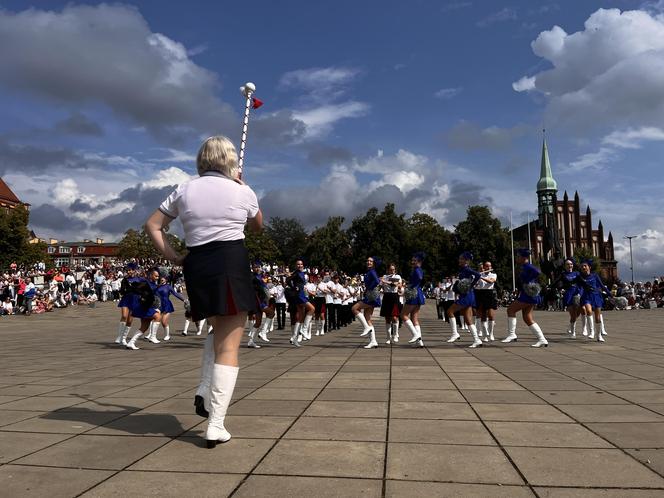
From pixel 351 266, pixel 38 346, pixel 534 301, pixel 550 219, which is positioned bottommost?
pixel 38 346

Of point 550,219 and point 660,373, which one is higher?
point 550,219

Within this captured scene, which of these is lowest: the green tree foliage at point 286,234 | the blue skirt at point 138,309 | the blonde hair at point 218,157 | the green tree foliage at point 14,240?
the blue skirt at point 138,309

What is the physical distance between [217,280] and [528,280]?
9.98 m

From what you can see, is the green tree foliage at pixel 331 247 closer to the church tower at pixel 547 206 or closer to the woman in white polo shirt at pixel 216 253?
the church tower at pixel 547 206

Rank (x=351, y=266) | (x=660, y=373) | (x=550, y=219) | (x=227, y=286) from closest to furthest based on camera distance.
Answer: (x=227, y=286), (x=660, y=373), (x=351, y=266), (x=550, y=219)

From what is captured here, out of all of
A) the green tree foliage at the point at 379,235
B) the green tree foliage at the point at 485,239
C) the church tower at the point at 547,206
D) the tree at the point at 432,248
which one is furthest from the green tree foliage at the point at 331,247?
the church tower at the point at 547,206

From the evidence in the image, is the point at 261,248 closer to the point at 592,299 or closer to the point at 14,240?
the point at 14,240

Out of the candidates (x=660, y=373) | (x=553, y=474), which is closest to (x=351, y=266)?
(x=660, y=373)

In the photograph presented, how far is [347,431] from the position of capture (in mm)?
4531

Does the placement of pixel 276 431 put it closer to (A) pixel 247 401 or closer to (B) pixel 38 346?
(A) pixel 247 401

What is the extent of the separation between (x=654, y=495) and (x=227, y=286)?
2.98 m

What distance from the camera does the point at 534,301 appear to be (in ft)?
40.9

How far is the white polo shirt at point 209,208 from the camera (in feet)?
14.1

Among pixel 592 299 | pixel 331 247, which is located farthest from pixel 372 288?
pixel 331 247
